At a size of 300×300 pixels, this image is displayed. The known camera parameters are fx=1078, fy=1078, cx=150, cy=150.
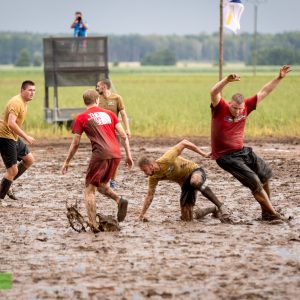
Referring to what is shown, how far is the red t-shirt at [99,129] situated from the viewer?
11734mm

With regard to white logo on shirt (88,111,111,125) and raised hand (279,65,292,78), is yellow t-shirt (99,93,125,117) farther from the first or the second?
white logo on shirt (88,111,111,125)

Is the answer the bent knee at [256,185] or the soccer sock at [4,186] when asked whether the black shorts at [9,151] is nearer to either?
the soccer sock at [4,186]

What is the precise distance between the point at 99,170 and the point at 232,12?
42.6 feet

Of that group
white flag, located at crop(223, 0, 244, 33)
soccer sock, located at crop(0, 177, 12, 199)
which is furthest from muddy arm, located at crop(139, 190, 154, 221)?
white flag, located at crop(223, 0, 244, 33)

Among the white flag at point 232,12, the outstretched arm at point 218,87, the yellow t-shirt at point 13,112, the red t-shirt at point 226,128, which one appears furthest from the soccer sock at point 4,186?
the white flag at point 232,12

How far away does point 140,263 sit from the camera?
985 cm

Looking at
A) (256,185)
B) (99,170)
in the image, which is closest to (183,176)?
(256,185)

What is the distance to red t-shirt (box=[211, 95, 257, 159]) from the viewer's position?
1230cm

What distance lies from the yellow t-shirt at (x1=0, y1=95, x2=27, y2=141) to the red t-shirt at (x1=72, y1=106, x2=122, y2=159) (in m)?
2.21

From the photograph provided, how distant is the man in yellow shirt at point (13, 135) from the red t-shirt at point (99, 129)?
1.94 m

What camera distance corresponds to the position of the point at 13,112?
13.8 meters

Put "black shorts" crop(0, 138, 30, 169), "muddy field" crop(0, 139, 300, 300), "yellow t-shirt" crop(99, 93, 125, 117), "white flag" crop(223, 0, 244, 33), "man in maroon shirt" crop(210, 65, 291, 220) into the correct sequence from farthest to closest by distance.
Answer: "white flag" crop(223, 0, 244, 33), "yellow t-shirt" crop(99, 93, 125, 117), "black shorts" crop(0, 138, 30, 169), "man in maroon shirt" crop(210, 65, 291, 220), "muddy field" crop(0, 139, 300, 300)

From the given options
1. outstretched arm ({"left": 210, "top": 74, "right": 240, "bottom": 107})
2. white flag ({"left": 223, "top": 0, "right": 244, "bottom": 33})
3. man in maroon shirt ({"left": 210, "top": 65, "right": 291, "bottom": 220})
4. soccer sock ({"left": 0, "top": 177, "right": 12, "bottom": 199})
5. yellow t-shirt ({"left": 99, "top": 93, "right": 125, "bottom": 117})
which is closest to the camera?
outstretched arm ({"left": 210, "top": 74, "right": 240, "bottom": 107})

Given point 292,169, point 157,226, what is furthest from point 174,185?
point 157,226
